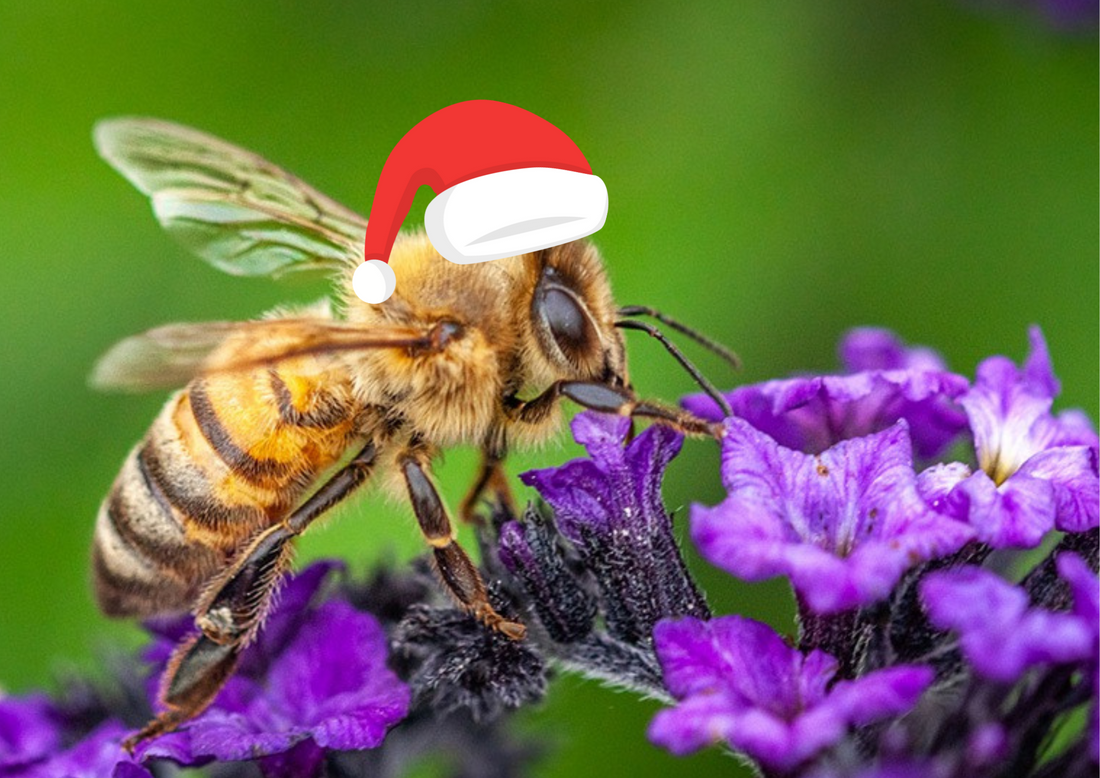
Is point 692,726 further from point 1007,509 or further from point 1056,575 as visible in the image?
point 1056,575

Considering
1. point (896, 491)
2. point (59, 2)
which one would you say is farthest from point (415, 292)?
point (59, 2)

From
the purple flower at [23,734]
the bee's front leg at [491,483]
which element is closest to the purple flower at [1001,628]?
the bee's front leg at [491,483]

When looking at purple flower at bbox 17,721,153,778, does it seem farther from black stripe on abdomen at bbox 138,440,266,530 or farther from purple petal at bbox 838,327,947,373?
purple petal at bbox 838,327,947,373

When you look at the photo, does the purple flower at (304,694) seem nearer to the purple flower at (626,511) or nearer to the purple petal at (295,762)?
the purple petal at (295,762)

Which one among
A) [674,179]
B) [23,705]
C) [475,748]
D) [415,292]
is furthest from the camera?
[674,179]

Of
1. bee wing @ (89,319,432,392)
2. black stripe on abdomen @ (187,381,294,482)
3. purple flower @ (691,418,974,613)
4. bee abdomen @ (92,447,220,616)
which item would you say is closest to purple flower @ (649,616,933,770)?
purple flower @ (691,418,974,613)

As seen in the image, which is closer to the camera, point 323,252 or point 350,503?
point 350,503

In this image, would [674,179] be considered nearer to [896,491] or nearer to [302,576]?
[302,576]
